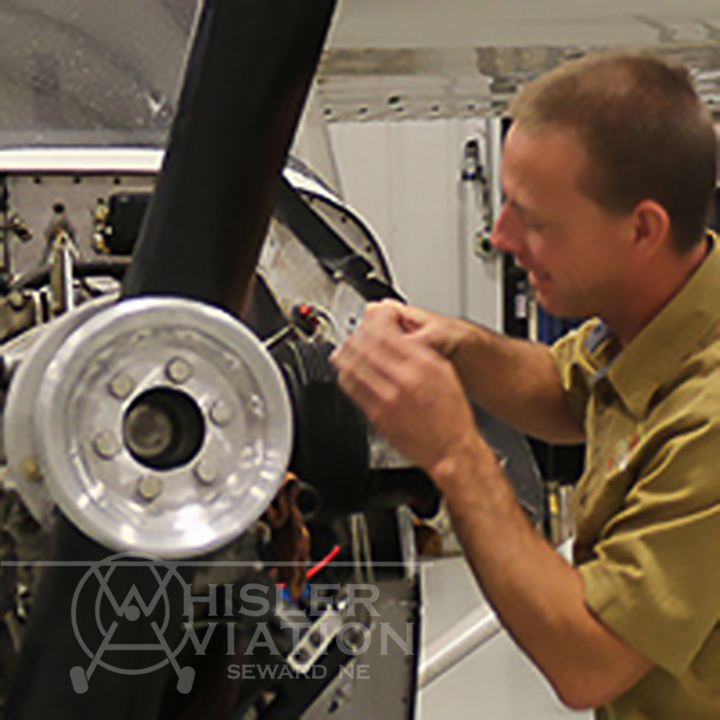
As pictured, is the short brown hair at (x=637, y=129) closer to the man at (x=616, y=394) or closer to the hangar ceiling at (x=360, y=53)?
the man at (x=616, y=394)

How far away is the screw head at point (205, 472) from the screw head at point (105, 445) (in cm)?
7

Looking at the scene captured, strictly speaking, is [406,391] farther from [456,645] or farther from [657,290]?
[456,645]

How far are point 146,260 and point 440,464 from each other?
35 centimetres

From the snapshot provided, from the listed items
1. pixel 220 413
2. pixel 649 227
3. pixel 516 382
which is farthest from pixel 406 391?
pixel 516 382

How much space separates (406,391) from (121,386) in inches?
11.7

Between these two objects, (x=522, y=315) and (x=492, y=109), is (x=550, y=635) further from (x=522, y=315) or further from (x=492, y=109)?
(x=522, y=315)

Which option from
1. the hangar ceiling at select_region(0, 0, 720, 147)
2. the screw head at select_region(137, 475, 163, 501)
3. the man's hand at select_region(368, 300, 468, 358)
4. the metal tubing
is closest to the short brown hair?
the man's hand at select_region(368, 300, 468, 358)

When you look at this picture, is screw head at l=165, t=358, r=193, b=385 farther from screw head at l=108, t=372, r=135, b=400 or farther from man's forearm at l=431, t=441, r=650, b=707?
man's forearm at l=431, t=441, r=650, b=707

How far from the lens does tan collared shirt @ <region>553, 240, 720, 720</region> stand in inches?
49.8

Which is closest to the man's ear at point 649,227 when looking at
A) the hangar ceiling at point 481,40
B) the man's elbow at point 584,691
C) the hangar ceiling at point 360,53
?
the man's elbow at point 584,691

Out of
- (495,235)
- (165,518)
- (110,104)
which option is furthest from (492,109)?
(165,518)

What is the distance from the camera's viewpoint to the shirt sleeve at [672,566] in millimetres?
1262

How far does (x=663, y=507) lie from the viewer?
50.1 inches

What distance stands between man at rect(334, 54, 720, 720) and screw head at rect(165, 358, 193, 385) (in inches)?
9.2
